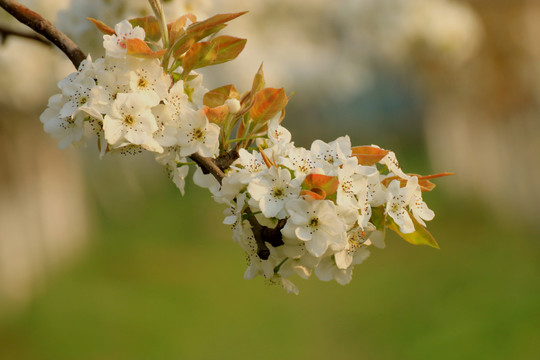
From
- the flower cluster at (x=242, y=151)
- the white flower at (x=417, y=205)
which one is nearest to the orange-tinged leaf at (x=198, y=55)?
the flower cluster at (x=242, y=151)

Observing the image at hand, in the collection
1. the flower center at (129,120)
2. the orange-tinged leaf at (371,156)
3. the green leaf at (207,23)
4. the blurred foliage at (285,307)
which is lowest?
the blurred foliage at (285,307)

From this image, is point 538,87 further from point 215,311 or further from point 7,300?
point 7,300

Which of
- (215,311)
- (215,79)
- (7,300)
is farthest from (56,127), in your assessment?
(215,79)

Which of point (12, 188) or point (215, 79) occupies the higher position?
point (215, 79)

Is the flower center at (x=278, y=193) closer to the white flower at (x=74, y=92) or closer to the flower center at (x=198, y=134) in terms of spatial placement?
Answer: the flower center at (x=198, y=134)

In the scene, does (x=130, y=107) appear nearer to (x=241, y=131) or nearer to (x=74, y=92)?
(x=74, y=92)

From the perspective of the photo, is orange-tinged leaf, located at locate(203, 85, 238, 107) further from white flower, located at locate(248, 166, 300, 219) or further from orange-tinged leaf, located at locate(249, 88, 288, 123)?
white flower, located at locate(248, 166, 300, 219)

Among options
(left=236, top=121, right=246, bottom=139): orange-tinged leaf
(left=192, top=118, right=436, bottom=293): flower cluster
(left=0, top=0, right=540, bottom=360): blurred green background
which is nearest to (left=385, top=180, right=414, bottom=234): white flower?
(left=192, top=118, right=436, bottom=293): flower cluster
